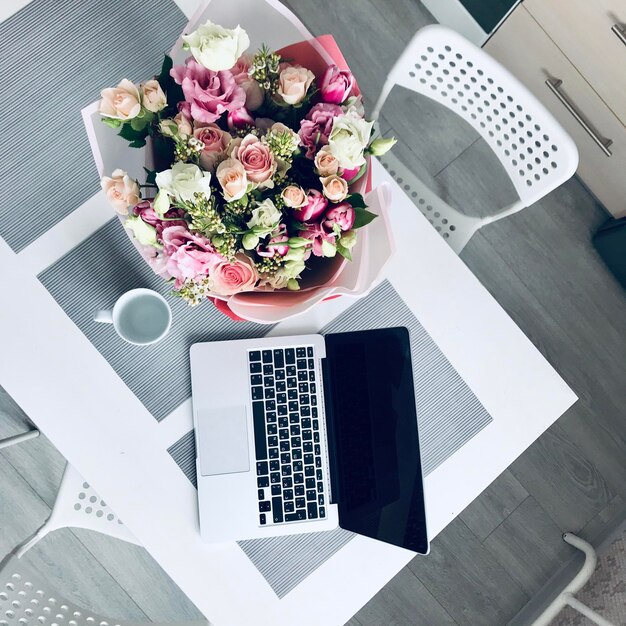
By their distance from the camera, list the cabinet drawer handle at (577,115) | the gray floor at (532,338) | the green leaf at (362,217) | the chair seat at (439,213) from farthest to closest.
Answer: the gray floor at (532,338), the cabinet drawer handle at (577,115), the chair seat at (439,213), the green leaf at (362,217)

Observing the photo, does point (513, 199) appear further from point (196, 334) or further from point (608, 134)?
point (196, 334)

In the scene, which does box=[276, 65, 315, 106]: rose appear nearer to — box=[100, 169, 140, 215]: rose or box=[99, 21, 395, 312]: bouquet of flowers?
box=[99, 21, 395, 312]: bouquet of flowers

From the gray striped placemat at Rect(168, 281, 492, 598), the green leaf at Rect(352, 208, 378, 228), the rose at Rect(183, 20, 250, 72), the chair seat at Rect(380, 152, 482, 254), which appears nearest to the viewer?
the rose at Rect(183, 20, 250, 72)

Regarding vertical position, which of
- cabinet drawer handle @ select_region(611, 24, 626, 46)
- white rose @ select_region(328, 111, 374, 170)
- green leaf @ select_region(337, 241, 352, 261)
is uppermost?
white rose @ select_region(328, 111, 374, 170)

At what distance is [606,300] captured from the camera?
1960 millimetres

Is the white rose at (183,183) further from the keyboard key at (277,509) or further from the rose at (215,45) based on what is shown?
the keyboard key at (277,509)

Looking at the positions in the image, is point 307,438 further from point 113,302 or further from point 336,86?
point 336,86

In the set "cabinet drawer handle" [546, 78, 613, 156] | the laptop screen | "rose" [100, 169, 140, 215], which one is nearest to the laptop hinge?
the laptop screen

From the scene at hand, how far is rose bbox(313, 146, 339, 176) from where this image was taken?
2.22 ft

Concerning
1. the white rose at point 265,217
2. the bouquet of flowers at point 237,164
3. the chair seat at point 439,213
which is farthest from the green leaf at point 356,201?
the chair seat at point 439,213

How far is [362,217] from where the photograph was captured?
0.74 meters

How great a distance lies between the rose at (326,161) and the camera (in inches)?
26.7

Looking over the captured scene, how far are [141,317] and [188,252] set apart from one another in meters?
0.39

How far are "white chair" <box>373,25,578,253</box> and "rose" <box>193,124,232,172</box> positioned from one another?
0.61 m
